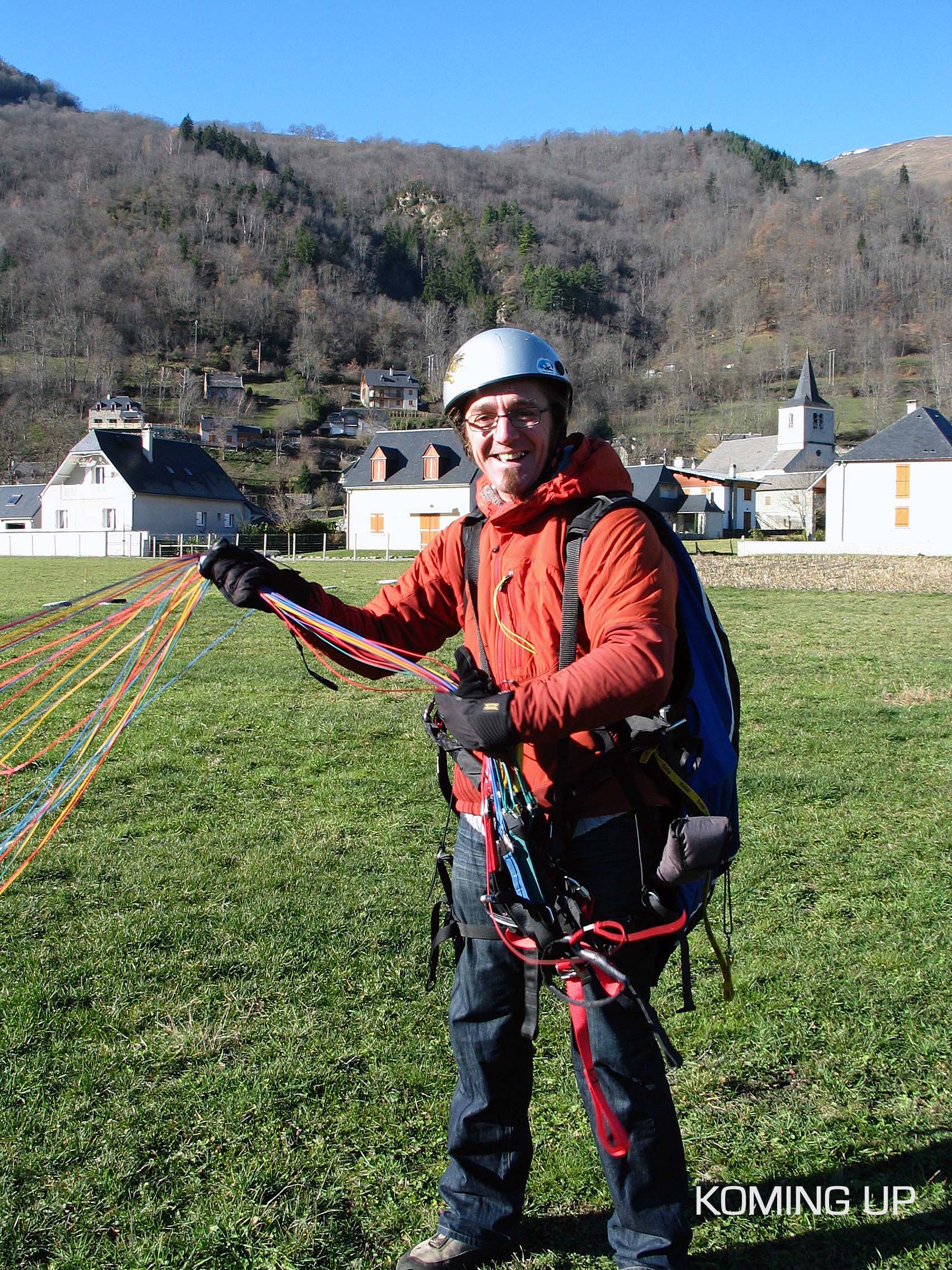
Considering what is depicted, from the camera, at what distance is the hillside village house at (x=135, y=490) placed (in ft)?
207

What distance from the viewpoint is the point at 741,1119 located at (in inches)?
129

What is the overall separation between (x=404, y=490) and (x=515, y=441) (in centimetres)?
6052

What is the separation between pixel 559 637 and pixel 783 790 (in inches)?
199

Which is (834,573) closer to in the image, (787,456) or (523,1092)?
(523,1092)

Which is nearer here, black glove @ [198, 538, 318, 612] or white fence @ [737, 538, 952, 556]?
black glove @ [198, 538, 318, 612]

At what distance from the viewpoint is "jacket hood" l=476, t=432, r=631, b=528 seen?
2.41m

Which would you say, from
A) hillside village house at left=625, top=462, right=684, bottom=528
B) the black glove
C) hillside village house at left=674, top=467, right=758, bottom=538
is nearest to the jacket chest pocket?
the black glove

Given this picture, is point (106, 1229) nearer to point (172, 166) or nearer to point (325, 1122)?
point (325, 1122)

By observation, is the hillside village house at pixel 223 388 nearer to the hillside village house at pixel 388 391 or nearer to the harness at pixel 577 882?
the hillside village house at pixel 388 391

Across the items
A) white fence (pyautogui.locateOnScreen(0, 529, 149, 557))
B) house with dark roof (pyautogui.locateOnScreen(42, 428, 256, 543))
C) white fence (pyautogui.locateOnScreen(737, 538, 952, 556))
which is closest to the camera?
white fence (pyautogui.locateOnScreen(737, 538, 952, 556))

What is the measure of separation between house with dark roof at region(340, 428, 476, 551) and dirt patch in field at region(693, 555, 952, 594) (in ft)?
86.0

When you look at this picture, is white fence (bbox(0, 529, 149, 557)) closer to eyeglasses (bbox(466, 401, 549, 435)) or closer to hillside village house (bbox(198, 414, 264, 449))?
hillside village house (bbox(198, 414, 264, 449))

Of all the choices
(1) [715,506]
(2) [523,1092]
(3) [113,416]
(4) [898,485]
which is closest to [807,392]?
(1) [715,506]

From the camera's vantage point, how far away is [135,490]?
2472 inches
